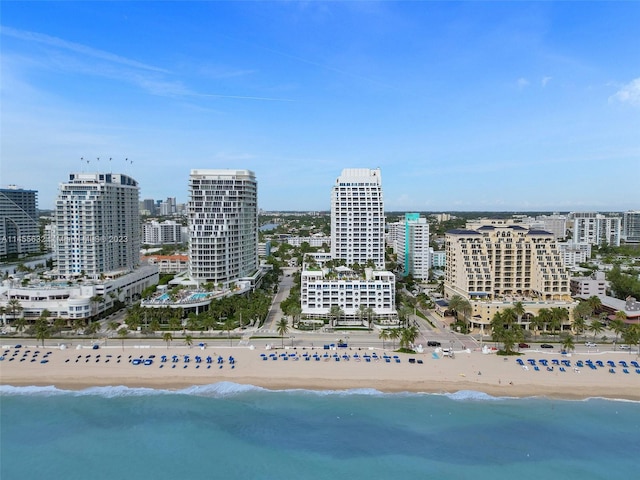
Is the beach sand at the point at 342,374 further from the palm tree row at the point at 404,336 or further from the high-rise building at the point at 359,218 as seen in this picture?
the high-rise building at the point at 359,218

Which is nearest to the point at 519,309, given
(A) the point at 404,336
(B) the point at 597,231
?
(A) the point at 404,336

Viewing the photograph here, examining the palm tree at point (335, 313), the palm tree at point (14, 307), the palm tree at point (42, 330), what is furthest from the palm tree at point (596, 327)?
the palm tree at point (14, 307)

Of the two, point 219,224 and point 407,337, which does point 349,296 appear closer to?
point 407,337

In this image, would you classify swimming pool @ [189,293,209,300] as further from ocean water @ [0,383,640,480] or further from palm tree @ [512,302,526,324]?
palm tree @ [512,302,526,324]

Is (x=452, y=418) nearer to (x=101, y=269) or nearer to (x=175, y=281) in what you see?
(x=175, y=281)

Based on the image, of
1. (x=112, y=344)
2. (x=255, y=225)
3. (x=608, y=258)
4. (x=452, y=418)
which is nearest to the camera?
(x=452, y=418)

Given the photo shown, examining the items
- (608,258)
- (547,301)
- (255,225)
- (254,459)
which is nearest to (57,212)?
(255,225)
